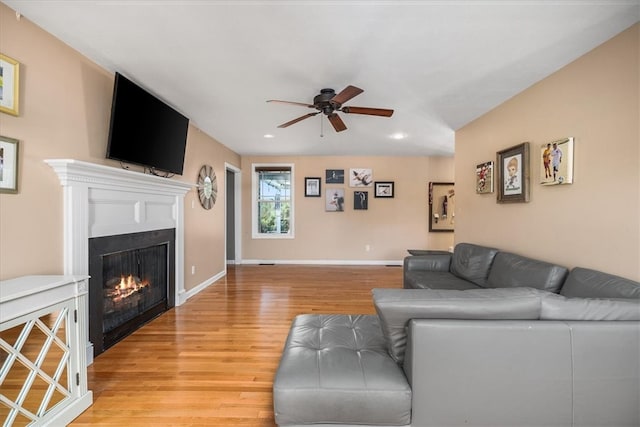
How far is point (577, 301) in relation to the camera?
4.48ft

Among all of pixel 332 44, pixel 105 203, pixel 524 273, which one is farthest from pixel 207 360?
pixel 524 273

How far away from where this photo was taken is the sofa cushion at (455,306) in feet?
4.41

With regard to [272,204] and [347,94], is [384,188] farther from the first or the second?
[347,94]

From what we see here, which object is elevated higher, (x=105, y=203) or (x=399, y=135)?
(x=399, y=135)

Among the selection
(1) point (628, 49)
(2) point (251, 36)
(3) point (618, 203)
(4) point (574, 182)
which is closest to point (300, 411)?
(2) point (251, 36)

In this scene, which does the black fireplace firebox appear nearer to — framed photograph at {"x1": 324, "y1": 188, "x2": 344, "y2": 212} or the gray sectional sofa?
the gray sectional sofa

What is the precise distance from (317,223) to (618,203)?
5004mm

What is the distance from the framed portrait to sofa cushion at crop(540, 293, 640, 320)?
523cm

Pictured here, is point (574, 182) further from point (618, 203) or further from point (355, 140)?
point (355, 140)

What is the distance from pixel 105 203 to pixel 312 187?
437cm

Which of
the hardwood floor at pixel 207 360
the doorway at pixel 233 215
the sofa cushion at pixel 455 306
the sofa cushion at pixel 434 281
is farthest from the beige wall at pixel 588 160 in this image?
the doorway at pixel 233 215

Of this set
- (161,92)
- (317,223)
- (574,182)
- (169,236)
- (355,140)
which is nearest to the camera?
(574,182)

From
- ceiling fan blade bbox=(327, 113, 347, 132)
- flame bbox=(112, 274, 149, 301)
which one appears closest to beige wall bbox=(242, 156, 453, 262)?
ceiling fan blade bbox=(327, 113, 347, 132)

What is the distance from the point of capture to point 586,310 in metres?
1.34
